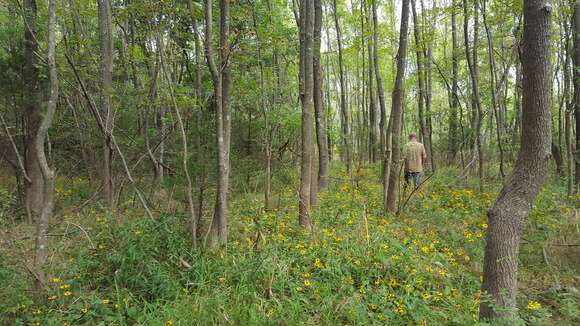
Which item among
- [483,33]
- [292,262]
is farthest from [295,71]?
[292,262]

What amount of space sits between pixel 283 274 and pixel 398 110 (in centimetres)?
393

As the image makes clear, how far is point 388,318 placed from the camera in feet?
10.0

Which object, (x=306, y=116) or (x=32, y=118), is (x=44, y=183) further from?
(x=32, y=118)

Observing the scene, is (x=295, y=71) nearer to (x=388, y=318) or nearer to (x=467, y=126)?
(x=467, y=126)

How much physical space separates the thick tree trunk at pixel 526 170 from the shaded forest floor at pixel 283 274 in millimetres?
359

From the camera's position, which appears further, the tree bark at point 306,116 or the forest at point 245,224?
the tree bark at point 306,116

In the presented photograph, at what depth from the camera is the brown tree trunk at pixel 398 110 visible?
604cm

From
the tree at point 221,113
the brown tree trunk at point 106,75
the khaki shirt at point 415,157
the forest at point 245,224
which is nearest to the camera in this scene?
the forest at point 245,224

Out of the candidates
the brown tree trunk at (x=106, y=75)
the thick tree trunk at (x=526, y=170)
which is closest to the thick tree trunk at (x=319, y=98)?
the brown tree trunk at (x=106, y=75)

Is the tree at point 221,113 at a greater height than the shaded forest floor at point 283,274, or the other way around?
the tree at point 221,113

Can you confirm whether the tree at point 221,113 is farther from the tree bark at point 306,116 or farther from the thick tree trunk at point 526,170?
the thick tree trunk at point 526,170

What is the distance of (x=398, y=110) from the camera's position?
20.1ft

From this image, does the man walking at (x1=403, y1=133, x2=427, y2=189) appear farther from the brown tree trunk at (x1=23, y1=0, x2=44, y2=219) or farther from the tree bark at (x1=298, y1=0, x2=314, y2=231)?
the brown tree trunk at (x1=23, y1=0, x2=44, y2=219)

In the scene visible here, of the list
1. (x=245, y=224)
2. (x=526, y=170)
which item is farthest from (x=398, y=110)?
(x=526, y=170)
